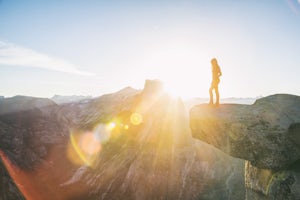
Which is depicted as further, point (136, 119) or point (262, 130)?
point (136, 119)

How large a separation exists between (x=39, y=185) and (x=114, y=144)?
706 inches

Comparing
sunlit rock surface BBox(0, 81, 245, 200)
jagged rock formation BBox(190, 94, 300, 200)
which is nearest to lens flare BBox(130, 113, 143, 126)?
sunlit rock surface BBox(0, 81, 245, 200)

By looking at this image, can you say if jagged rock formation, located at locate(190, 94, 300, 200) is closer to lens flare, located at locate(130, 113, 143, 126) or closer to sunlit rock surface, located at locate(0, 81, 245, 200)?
sunlit rock surface, located at locate(0, 81, 245, 200)

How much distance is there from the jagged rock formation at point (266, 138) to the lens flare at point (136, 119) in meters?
35.9

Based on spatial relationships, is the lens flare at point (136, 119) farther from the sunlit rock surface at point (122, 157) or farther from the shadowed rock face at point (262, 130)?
the shadowed rock face at point (262, 130)

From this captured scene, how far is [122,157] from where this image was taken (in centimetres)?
4662

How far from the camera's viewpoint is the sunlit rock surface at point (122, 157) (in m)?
42.0

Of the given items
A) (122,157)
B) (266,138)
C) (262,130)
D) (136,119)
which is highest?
(262,130)

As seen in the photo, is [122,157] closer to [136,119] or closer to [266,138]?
[136,119]

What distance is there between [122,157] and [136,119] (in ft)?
39.1

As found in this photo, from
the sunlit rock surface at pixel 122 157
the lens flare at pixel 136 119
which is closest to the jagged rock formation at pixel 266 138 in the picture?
the sunlit rock surface at pixel 122 157

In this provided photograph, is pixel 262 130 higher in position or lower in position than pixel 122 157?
higher

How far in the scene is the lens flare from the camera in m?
54.1

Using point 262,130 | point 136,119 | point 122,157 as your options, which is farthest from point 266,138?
point 136,119
